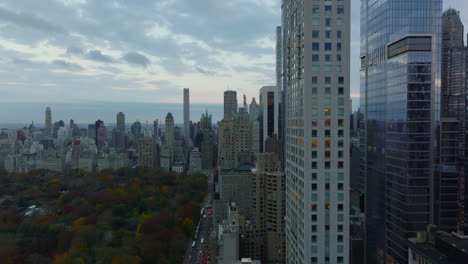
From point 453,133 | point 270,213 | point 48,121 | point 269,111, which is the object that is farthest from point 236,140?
point 48,121

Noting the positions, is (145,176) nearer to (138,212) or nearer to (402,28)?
(138,212)

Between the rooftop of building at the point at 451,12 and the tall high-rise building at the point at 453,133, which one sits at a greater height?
the rooftop of building at the point at 451,12

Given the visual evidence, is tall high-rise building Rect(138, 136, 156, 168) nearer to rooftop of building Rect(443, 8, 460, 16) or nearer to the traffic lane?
the traffic lane

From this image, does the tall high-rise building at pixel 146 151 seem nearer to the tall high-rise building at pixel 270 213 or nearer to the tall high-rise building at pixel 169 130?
the tall high-rise building at pixel 169 130

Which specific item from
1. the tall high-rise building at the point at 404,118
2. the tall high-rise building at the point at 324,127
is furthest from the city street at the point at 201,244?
the tall high-rise building at the point at 324,127

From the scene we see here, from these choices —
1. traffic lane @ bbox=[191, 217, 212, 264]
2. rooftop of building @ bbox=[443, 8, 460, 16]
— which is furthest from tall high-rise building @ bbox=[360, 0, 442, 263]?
traffic lane @ bbox=[191, 217, 212, 264]

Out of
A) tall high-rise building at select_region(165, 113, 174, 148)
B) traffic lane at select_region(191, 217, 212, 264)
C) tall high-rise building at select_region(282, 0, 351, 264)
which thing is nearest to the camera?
tall high-rise building at select_region(282, 0, 351, 264)
